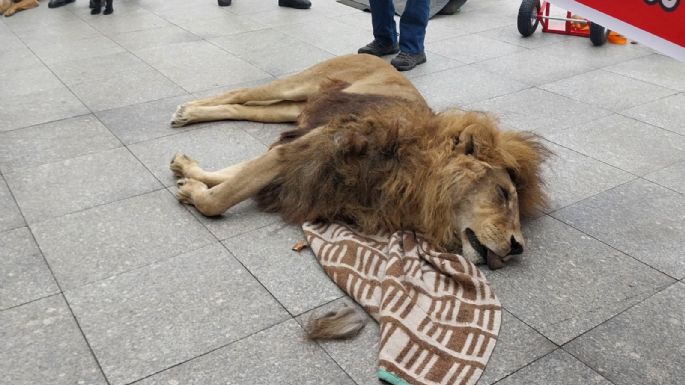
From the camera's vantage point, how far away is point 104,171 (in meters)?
4.37

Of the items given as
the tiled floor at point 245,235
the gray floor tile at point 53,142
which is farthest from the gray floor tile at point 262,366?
the gray floor tile at point 53,142

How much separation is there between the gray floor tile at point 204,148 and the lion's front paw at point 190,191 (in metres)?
0.31

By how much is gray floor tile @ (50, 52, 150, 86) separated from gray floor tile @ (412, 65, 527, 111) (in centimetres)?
241

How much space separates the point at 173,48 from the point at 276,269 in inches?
162

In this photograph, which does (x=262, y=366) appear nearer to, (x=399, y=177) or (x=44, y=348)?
(x=44, y=348)

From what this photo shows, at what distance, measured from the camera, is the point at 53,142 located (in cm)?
477

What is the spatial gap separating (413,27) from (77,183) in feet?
11.5

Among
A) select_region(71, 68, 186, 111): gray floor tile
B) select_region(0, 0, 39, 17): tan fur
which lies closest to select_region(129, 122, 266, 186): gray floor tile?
select_region(71, 68, 186, 111): gray floor tile

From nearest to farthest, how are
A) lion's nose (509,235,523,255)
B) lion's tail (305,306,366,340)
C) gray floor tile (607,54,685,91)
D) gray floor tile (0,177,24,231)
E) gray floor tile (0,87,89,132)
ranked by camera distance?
lion's tail (305,306,366,340), lion's nose (509,235,523,255), gray floor tile (0,177,24,231), gray floor tile (0,87,89,132), gray floor tile (607,54,685,91)

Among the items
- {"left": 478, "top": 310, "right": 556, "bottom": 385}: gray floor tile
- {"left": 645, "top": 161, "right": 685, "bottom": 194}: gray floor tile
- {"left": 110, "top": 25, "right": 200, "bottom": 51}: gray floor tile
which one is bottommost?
{"left": 478, "top": 310, "right": 556, "bottom": 385}: gray floor tile

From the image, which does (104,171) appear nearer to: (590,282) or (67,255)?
(67,255)

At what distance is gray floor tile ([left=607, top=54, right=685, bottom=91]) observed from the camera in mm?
6230

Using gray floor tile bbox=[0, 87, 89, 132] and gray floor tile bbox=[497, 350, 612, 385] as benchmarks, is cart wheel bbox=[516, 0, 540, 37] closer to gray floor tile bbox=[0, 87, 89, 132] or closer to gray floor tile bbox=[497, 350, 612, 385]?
gray floor tile bbox=[0, 87, 89, 132]

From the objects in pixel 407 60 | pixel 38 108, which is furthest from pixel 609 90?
pixel 38 108
